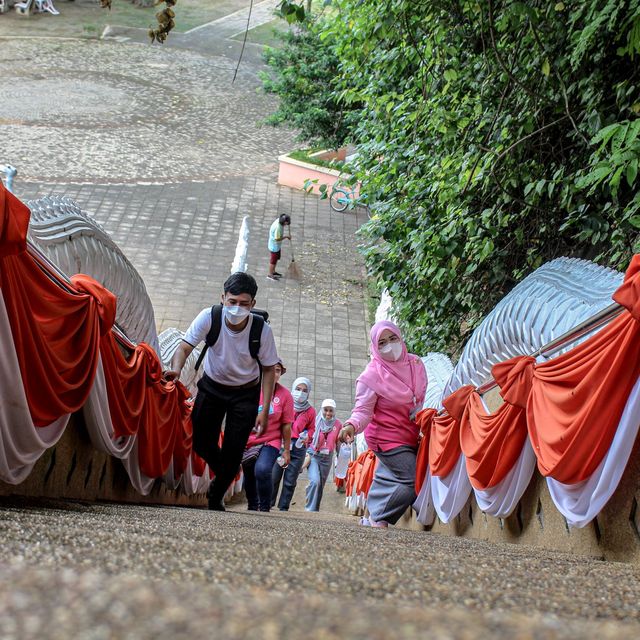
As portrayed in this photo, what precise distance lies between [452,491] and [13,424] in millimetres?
3007

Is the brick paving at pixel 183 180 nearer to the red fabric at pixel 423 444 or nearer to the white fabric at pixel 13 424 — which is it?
the red fabric at pixel 423 444

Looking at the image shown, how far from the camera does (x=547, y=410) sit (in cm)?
396

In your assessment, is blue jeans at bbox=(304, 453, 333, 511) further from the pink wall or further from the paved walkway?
the pink wall

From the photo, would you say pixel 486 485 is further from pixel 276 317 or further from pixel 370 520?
pixel 276 317

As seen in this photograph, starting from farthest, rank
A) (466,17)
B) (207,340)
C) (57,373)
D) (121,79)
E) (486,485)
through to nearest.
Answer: (121,79)
(466,17)
(207,340)
(486,485)
(57,373)

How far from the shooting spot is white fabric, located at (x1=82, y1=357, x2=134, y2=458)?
4250 mm

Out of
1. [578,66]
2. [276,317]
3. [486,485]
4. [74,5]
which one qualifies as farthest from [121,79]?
[486,485]

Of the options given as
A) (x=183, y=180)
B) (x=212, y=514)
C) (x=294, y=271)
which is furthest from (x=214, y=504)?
(x=183, y=180)

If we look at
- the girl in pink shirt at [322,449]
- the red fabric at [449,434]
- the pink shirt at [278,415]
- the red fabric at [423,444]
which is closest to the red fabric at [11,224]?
the red fabric at [449,434]

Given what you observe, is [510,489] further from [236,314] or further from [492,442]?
[236,314]

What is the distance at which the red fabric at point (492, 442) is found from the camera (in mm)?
4438

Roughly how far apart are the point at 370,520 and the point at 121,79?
19967 millimetres

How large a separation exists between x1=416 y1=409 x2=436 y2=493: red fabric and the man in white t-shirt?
3.57 feet

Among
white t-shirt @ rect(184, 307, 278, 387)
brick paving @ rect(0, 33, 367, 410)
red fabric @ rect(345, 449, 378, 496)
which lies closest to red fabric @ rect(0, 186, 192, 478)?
white t-shirt @ rect(184, 307, 278, 387)
